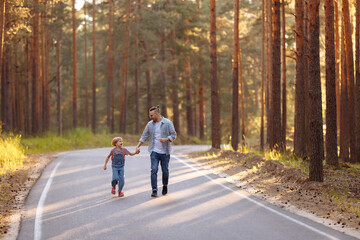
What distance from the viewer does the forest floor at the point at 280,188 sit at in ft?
32.2

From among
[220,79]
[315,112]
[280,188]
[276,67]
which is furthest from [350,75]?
[220,79]

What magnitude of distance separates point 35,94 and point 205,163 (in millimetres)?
20163

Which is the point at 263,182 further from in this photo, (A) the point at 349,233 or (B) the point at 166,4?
(B) the point at 166,4

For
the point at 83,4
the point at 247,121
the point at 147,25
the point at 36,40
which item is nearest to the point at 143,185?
the point at 36,40

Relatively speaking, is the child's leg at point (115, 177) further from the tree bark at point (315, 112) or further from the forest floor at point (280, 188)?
the tree bark at point (315, 112)

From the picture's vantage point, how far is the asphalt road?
849 centimetres

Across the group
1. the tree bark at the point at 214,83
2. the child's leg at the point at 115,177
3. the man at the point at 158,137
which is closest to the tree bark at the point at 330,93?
the man at the point at 158,137

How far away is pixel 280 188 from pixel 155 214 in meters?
4.71

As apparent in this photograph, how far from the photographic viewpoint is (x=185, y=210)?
34.8ft

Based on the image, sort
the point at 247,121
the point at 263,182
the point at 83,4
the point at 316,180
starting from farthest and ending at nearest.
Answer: the point at 247,121 → the point at 83,4 → the point at 263,182 → the point at 316,180

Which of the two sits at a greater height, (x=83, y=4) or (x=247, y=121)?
(x=83, y=4)

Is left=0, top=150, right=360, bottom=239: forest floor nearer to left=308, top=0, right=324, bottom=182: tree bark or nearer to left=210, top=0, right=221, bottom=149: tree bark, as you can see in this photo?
left=308, top=0, right=324, bottom=182: tree bark

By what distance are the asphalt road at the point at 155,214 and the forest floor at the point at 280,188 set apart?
1.10ft

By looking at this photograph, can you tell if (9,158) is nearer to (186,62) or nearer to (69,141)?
(69,141)
